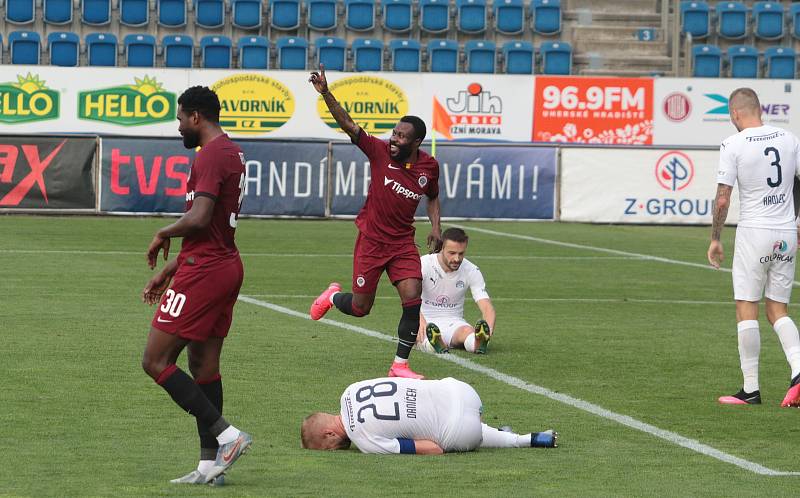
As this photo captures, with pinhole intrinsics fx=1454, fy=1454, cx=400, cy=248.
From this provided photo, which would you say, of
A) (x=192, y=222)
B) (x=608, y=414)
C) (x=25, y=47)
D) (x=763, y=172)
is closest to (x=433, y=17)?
(x=25, y=47)

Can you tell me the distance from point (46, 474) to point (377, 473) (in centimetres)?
159

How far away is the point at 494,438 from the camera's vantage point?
7836 mm

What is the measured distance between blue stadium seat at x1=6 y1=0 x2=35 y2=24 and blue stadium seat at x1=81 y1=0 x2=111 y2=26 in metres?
1.08

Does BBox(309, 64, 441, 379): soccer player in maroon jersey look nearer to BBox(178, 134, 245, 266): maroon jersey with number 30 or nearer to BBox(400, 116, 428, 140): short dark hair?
BBox(400, 116, 428, 140): short dark hair

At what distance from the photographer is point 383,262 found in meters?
10.7

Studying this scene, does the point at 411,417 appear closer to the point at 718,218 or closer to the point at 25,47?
the point at 718,218

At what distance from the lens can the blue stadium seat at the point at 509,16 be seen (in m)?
32.2

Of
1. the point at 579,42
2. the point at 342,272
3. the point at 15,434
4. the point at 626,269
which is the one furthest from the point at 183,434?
the point at 579,42

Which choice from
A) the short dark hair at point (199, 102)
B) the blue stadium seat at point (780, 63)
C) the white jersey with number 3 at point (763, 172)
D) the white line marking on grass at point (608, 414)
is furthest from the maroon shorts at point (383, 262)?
the blue stadium seat at point (780, 63)

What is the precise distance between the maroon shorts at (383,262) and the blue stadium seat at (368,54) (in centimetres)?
1979

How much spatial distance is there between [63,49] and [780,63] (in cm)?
1516

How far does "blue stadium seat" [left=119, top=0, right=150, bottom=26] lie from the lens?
3111 centimetres

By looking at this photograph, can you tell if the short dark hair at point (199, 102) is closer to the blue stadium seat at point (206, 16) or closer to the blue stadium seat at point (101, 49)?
the blue stadium seat at point (101, 49)

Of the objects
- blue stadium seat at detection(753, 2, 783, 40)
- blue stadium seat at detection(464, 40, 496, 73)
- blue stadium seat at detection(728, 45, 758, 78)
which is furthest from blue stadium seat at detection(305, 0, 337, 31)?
blue stadium seat at detection(753, 2, 783, 40)
